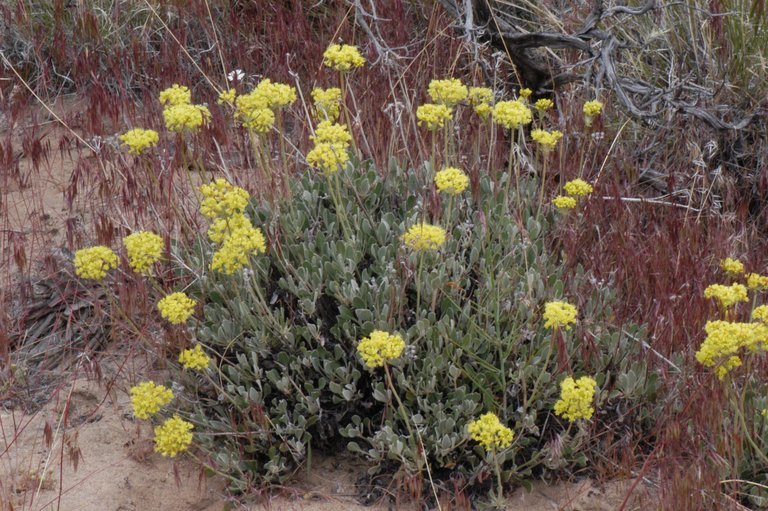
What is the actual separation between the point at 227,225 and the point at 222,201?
9cm

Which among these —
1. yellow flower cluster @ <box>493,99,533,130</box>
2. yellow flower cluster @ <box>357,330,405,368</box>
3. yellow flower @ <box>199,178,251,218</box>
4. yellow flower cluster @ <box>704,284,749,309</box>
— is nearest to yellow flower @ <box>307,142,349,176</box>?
yellow flower @ <box>199,178,251,218</box>

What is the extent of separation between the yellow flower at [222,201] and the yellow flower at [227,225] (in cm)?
2

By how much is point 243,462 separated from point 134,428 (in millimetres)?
550

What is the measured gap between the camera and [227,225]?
2842 mm

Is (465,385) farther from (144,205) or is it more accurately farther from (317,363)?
(144,205)

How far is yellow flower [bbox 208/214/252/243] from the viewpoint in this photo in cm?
277

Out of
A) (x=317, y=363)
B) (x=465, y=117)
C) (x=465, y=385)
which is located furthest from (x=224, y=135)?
(x=465, y=385)

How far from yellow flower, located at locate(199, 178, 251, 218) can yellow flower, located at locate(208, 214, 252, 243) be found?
→ 22 millimetres

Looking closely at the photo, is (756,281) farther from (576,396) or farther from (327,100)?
(327,100)

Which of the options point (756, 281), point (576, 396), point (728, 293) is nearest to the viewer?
point (576, 396)

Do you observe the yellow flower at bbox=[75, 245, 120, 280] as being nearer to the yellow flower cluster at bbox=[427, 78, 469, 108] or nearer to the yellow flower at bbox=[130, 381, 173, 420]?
the yellow flower at bbox=[130, 381, 173, 420]

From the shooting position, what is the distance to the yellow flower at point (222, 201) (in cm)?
278

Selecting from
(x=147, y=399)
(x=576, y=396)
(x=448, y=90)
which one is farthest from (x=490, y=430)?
(x=448, y=90)

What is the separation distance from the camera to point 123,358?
11.5 feet
